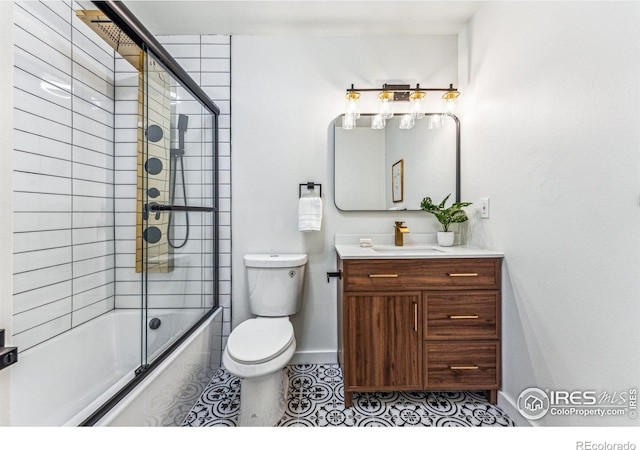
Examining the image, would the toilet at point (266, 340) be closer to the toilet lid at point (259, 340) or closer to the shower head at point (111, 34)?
the toilet lid at point (259, 340)

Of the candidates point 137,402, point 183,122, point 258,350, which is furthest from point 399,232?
point 137,402

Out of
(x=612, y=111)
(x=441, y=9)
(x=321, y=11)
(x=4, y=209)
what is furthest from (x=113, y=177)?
(x=612, y=111)

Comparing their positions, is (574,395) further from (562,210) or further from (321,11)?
(321,11)

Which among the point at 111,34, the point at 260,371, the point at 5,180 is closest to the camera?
the point at 5,180

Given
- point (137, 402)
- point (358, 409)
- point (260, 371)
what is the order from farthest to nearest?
point (358, 409), point (260, 371), point (137, 402)

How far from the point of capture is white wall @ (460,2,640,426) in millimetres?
882

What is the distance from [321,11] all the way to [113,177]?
1.66m

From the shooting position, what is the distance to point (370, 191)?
1.91 m

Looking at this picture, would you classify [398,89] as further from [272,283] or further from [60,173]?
[60,173]

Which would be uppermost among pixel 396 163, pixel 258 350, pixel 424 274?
pixel 396 163

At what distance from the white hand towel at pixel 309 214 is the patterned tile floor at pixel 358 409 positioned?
3.14 ft

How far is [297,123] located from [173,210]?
978 millimetres

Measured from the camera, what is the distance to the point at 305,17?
1757 millimetres

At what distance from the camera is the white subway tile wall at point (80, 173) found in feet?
4.16
